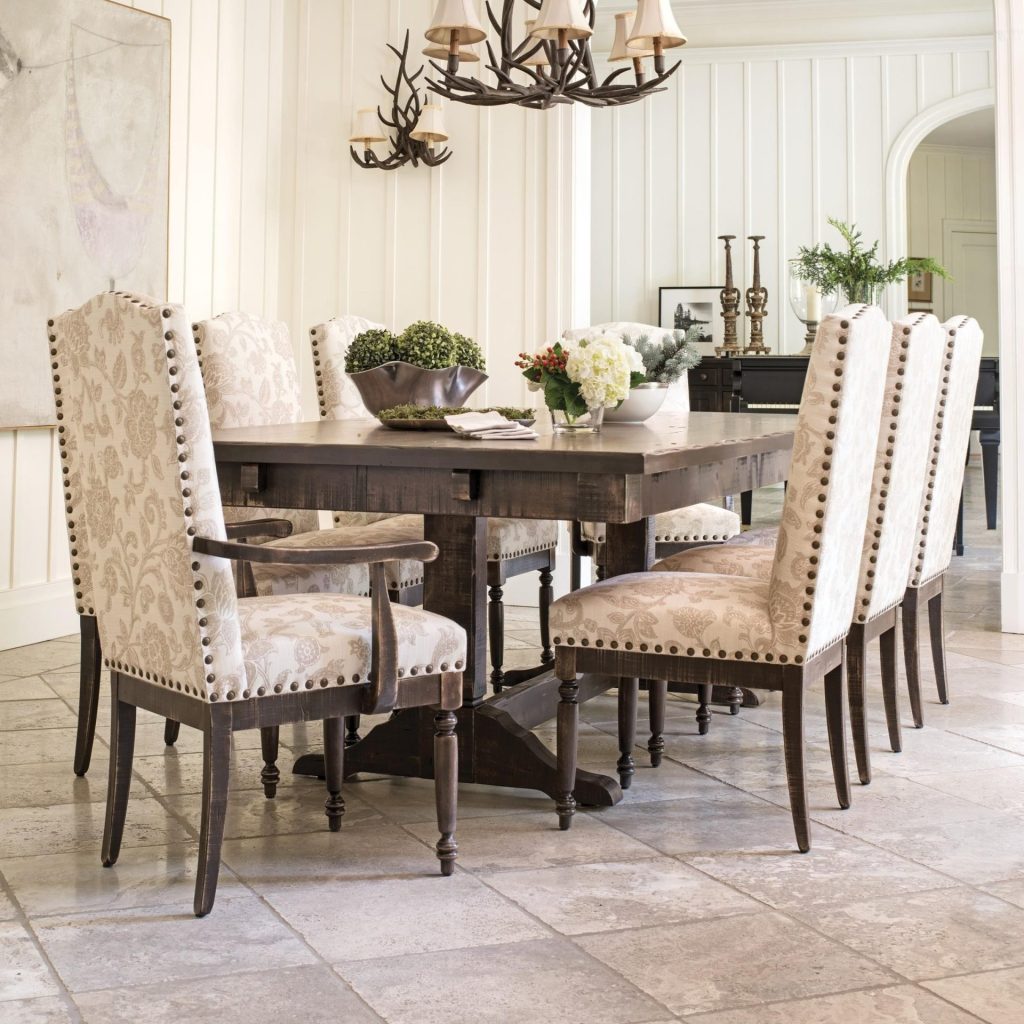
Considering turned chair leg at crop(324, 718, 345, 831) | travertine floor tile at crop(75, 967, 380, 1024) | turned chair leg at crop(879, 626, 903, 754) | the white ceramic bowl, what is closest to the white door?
turned chair leg at crop(879, 626, 903, 754)

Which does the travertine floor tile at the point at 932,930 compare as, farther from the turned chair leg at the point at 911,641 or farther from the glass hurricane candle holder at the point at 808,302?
the glass hurricane candle holder at the point at 808,302

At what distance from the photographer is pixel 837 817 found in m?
2.84

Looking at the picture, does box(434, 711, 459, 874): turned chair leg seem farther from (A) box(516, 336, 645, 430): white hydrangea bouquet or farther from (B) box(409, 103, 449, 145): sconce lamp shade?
(B) box(409, 103, 449, 145): sconce lamp shade

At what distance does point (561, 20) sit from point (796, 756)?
1803mm

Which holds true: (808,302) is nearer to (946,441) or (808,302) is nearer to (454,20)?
(946,441)

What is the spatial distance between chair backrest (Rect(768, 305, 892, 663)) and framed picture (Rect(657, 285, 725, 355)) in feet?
22.2

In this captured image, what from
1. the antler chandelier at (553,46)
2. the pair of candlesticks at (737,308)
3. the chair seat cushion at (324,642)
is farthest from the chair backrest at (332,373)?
Result: the pair of candlesticks at (737,308)

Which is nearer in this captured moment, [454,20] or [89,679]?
[89,679]

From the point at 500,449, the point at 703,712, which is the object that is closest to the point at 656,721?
the point at 703,712

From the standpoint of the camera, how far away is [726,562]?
331 centimetres

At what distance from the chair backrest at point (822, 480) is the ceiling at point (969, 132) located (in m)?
8.21

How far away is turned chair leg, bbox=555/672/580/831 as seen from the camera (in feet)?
8.98

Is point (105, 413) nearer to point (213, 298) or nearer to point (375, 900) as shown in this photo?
point (375, 900)

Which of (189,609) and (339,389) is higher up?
(339,389)
